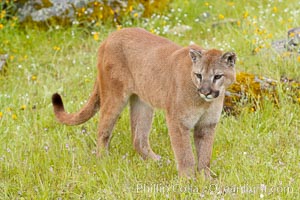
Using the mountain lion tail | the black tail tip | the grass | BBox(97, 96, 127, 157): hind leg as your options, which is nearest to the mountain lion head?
the grass

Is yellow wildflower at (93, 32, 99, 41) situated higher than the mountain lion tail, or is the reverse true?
yellow wildflower at (93, 32, 99, 41)

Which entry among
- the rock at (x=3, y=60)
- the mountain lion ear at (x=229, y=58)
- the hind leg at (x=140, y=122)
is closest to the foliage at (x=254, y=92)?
the hind leg at (x=140, y=122)

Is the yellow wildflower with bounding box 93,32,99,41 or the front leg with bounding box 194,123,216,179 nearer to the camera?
the front leg with bounding box 194,123,216,179

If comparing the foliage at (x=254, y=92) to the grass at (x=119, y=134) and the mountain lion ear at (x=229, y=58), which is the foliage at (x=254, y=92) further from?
the mountain lion ear at (x=229, y=58)

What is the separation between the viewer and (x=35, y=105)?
7379mm

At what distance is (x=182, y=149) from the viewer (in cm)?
549

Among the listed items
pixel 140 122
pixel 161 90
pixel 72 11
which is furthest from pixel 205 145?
pixel 72 11

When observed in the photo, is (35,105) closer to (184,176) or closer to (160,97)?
(160,97)

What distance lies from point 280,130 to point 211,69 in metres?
1.47

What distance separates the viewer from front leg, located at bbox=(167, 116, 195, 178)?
5.46 m

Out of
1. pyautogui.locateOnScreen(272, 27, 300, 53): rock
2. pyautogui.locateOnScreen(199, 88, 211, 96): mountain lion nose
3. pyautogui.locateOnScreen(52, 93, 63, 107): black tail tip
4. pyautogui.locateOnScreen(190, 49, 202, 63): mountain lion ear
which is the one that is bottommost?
pyautogui.locateOnScreen(52, 93, 63, 107): black tail tip

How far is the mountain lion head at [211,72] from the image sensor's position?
512cm

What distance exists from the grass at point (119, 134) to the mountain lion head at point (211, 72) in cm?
71

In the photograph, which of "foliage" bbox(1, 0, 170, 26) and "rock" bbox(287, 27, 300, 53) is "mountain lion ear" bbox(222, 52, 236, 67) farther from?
"foliage" bbox(1, 0, 170, 26)
